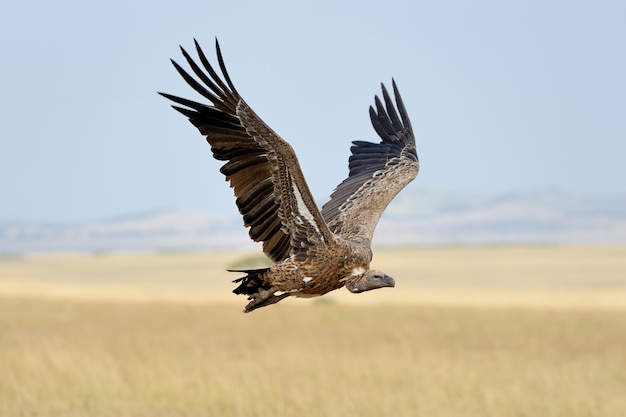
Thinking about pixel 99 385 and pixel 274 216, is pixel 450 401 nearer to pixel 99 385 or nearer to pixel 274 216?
pixel 99 385

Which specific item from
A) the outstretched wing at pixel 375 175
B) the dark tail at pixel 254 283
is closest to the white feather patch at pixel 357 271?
the dark tail at pixel 254 283

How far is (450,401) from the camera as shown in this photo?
1596cm

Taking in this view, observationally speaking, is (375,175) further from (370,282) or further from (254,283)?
(370,282)

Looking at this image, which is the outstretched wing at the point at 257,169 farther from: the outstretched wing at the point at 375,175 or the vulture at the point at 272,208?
the outstretched wing at the point at 375,175

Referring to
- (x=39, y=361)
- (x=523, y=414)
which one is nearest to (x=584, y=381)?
(x=523, y=414)

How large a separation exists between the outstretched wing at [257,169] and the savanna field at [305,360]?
8480 mm

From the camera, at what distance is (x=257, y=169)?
21.9 feet

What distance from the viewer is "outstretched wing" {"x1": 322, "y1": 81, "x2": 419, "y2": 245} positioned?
27.0ft

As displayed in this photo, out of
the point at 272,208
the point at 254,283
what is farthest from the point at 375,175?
the point at 254,283

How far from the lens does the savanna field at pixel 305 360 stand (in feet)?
50.8

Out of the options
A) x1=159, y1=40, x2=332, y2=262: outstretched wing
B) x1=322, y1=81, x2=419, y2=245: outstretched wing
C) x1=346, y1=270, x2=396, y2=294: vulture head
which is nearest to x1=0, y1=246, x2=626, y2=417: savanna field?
x1=322, y1=81, x2=419, y2=245: outstretched wing

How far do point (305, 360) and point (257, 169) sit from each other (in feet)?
44.6

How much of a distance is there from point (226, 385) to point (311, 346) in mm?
7101

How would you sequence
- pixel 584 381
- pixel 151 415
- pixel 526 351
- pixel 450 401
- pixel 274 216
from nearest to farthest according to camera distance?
pixel 274 216
pixel 151 415
pixel 450 401
pixel 584 381
pixel 526 351
